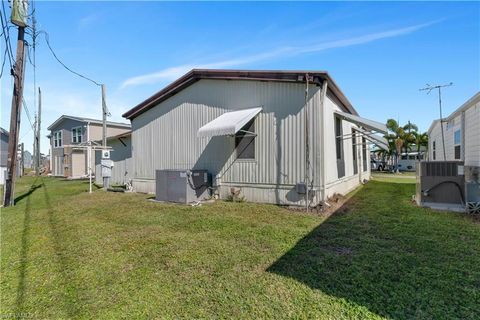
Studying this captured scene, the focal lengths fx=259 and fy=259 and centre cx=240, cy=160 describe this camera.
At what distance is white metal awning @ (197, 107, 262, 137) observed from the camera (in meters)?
7.59

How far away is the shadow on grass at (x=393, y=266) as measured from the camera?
288 centimetres

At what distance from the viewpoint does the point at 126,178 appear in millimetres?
14531

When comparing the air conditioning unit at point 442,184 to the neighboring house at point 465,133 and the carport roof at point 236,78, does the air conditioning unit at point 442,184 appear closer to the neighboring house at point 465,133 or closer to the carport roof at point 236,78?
the neighboring house at point 465,133

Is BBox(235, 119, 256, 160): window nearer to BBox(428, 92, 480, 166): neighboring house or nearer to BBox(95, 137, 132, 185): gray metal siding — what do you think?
BBox(428, 92, 480, 166): neighboring house

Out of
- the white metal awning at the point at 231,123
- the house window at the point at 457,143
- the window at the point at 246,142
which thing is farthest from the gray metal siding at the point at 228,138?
the house window at the point at 457,143

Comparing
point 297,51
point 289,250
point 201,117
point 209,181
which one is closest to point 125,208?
point 209,181

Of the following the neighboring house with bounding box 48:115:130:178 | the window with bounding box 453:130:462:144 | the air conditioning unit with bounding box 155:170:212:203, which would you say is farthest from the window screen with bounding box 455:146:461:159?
the neighboring house with bounding box 48:115:130:178

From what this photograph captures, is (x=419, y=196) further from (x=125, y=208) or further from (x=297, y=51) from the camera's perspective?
(x=125, y=208)

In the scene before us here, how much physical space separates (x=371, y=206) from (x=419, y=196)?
150 centimetres

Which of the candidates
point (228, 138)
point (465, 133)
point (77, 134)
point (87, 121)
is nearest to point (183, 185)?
point (228, 138)

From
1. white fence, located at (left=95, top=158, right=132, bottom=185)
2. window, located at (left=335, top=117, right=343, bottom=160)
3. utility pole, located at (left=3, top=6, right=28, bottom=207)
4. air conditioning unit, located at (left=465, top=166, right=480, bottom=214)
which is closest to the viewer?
air conditioning unit, located at (left=465, top=166, right=480, bottom=214)

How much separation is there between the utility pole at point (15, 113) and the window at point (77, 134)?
16.5m

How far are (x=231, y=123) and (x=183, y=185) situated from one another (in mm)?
2942

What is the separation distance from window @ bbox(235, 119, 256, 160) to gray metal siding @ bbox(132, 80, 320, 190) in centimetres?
21
